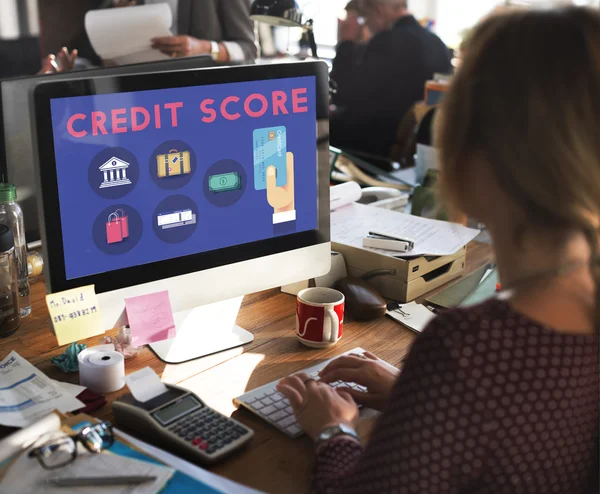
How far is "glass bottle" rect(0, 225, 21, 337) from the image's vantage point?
50.8 inches

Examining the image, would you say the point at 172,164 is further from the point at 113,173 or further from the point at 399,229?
the point at 399,229

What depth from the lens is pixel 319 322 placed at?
1.30 meters

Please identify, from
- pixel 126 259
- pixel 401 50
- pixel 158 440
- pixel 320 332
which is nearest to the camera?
pixel 158 440

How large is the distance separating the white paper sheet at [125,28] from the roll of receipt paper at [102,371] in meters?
1.38

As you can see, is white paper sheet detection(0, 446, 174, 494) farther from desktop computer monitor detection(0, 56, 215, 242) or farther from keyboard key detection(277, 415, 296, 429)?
desktop computer monitor detection(0, 56, 215, 242)

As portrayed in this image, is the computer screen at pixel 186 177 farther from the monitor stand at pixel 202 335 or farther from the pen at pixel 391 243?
the pen at pixel 391 243

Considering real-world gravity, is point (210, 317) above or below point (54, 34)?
below

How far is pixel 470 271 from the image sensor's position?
1718 millimetres

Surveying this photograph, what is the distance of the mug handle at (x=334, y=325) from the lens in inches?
51.3

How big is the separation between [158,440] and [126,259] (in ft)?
1.04

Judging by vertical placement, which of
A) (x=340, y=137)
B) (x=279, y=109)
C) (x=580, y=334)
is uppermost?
(x=279, y=109)

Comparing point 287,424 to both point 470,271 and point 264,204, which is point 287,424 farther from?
point 470,271

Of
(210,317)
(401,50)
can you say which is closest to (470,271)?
(210,317)

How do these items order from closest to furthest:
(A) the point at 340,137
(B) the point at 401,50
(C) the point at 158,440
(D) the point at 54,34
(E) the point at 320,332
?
(C) the point at 158,440
(E) the point at 320,332
(B) the point at 401,50
(A) the point at 340,137
(D) the point at 54,34
